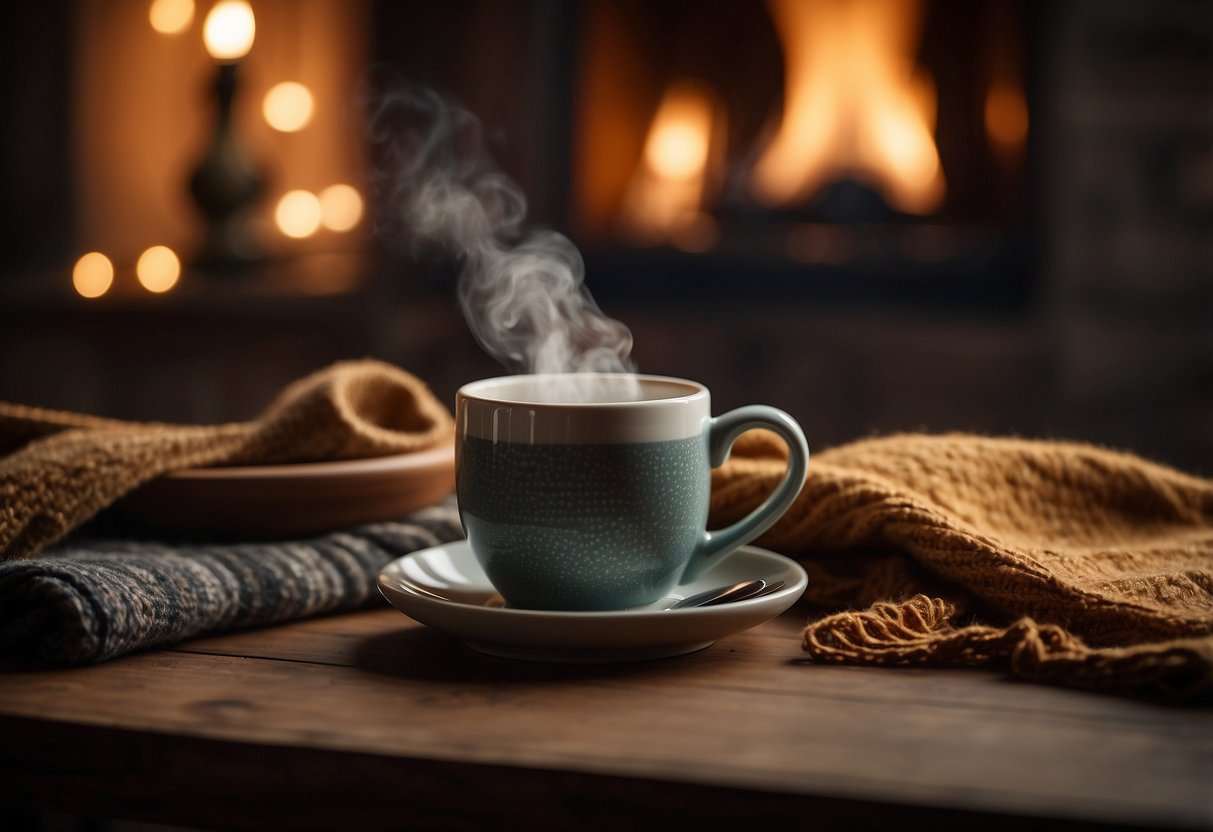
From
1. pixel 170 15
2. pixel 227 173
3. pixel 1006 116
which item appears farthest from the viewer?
pixel 170 15

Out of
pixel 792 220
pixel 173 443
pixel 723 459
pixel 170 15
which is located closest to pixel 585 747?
pixel 723 459

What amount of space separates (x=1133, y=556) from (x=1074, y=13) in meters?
1.29

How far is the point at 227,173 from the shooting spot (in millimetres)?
1988

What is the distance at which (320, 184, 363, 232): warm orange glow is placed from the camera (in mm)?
2363

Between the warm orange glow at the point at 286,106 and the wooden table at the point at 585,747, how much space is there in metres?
1.96

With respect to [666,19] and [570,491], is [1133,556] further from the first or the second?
[666,19]

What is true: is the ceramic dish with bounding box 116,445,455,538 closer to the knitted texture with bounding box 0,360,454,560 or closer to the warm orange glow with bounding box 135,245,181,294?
the knitted texture with bounding box 0,360,454,560

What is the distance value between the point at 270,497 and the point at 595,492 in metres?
0.21

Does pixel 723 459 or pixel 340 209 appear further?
pixel 340 209

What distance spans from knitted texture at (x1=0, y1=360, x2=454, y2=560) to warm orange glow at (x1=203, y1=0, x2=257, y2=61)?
1.27 metres

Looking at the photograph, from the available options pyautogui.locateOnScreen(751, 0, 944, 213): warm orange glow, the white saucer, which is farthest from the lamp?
the white saucer

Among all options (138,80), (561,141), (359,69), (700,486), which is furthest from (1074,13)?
(138,80)

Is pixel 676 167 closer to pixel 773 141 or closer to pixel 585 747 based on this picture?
pixel 773 141

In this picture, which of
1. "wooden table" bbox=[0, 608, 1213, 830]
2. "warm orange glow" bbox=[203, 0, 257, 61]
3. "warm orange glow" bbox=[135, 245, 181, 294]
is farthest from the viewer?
"warm orange glow" bbox=[135, 245, 181, 294]
